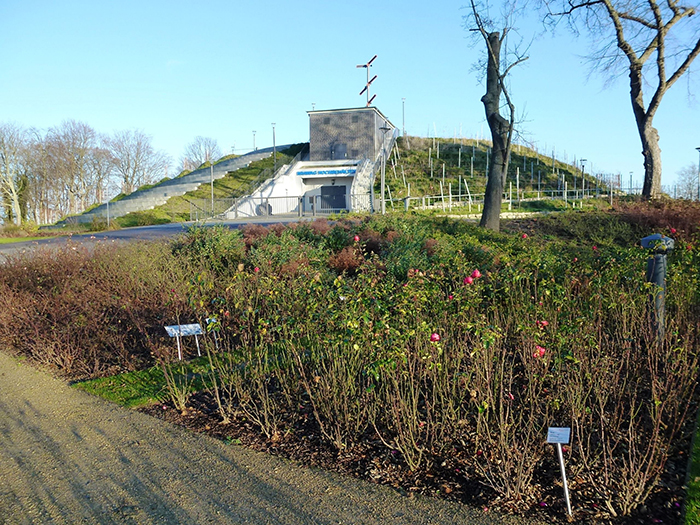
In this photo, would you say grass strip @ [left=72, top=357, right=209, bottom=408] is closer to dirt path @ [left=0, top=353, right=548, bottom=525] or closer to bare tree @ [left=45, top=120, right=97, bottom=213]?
dirt path @ [left=0, top=353, right=548, bottom=525]

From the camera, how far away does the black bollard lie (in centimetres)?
507

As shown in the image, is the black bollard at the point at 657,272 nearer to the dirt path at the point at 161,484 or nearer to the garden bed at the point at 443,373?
the garden bed at the point at 443,373

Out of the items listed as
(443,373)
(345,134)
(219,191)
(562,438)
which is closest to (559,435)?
(562,438)

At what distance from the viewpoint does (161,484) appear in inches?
143

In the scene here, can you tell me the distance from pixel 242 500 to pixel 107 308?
4.93 m

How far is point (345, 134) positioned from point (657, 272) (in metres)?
41.0

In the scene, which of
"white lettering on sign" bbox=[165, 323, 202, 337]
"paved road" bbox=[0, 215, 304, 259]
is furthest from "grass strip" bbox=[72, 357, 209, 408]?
"paved road" bbox=[0, 215, 304, 259]

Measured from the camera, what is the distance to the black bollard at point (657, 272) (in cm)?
507

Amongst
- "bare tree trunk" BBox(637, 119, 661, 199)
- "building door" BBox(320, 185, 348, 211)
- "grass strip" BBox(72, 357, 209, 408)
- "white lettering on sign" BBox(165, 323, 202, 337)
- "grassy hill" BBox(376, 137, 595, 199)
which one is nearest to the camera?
"grass strip" BBox(72, 357, 209, 408)

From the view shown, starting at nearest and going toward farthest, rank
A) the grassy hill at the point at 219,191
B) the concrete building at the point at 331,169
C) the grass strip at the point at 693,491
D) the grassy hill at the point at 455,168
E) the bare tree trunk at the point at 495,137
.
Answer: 1. the grass strip at the point at 693,491
2. the bare tree trunk at the point at 495,137
3. the grassy hill at the point at 219,191
4. the concrete building at the point at 331,169
5. the grassy hill at the point at 455,168

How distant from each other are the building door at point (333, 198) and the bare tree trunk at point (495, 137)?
987 inches

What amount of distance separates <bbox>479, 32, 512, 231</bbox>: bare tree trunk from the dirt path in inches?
458

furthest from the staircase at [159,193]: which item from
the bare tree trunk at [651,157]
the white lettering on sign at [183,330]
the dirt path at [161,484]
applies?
the dirt path at [161,484]

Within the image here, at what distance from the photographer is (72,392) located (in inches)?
221
